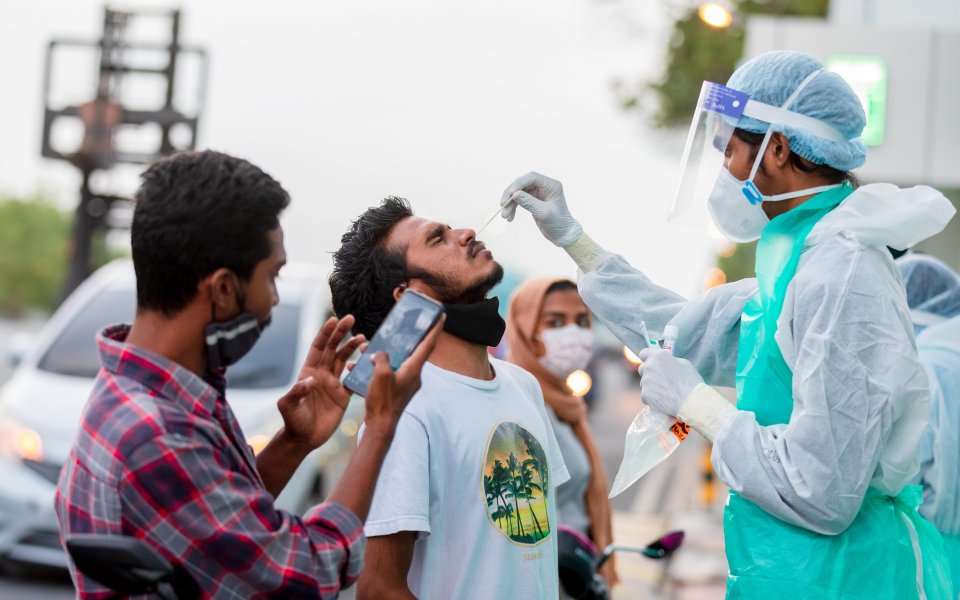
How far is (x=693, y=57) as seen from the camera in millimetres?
23719

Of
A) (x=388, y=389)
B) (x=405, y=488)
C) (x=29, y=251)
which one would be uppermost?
(x=388, y=389)

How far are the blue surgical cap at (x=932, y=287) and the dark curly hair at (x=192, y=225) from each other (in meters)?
3.03

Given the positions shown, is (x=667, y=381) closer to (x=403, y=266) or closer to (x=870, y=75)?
(x=403, y=266)

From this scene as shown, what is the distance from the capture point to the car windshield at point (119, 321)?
7.00m

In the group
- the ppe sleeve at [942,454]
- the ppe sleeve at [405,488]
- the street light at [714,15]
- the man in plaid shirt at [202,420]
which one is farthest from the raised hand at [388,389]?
the street light at [714,15]

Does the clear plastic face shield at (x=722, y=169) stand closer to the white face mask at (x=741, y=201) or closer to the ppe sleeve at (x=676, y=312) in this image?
the white face mask at (x=741, y=201)

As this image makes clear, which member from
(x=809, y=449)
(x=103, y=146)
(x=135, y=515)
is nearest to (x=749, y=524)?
(x=809, y=449)

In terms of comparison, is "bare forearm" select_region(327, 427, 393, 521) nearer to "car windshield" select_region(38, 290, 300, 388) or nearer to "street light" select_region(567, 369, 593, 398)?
"street light" select_region(567, 369, 593, 398)

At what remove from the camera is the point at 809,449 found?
2.65m

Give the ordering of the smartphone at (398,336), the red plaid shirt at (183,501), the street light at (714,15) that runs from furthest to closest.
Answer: the street light at (714,15) < the smartphone at (398,336) < the red plaid shirt at (183,501)

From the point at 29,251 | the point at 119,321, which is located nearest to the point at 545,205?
the point at 119,321

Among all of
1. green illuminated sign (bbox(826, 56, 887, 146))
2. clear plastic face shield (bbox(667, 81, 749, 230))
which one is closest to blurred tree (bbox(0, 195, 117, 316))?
green illuminated sign (bbox(826, 56, 887, 146))

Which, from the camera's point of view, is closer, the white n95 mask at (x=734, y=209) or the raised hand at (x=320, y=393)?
the raised hand at (x=320, y=393)

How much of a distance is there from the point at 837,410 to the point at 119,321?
5.21 m
